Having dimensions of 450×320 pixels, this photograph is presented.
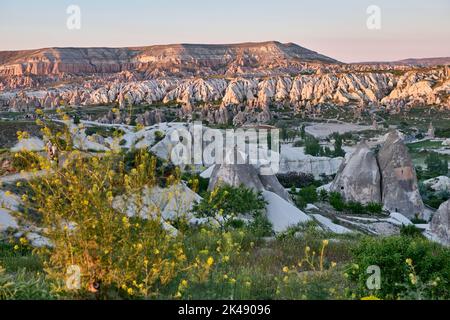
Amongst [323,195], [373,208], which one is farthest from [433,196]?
[373,208]

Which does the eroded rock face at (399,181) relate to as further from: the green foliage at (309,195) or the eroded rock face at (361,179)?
the green foliage at (309,195)

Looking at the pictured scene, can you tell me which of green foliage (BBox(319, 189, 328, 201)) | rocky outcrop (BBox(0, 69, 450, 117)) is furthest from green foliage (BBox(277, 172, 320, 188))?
rocky outcrop (BBox(0, 69, 450, 117))

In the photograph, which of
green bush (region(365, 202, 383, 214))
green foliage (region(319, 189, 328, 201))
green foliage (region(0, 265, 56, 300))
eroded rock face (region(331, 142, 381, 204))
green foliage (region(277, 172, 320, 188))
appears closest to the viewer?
green foliage (region(0, 265, 56, 300))

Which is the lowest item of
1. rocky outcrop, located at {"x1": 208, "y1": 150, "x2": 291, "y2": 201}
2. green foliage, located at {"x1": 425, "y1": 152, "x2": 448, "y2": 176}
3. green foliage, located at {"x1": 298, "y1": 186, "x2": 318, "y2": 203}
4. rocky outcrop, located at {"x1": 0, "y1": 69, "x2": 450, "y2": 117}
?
green foliage, located at {"x1": 425, "y1": 152, "x2": 448, "y2": 176}

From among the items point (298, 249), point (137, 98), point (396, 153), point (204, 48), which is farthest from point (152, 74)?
point (298, 249)

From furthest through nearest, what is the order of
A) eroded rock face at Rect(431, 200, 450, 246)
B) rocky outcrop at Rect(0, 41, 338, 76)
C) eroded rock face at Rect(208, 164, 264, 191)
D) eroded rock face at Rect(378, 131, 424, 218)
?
rocky outcrop at Rect(0, 41, 338, 76)
eroded rock face at Rect(378, 131, 424, 218)
eroded rock face at Rect(208, 164, 264, 191)
eroded rock face at Rect(431, 200, 450, 246)

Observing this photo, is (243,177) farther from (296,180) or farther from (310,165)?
(310,165)

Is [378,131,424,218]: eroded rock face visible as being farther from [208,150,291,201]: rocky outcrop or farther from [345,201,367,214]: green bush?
[208,150,291,201]: rocky outcrop
